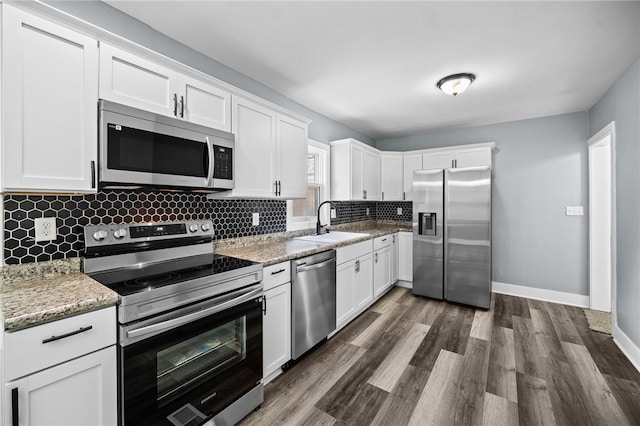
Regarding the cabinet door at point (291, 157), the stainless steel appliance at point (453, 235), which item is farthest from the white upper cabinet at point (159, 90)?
the stainless steel appliance at point (453, 235)

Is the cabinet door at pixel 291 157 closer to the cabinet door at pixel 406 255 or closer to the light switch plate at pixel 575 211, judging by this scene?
the cabinet door at pixel 406 255

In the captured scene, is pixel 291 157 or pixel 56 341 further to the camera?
pixel 291 157

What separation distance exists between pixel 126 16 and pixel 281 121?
4.09ft

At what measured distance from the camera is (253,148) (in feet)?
7.64

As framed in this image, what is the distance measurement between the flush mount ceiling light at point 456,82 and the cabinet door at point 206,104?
200 centimetres

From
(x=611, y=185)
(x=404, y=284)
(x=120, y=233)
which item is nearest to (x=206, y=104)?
(x=120, y=233)

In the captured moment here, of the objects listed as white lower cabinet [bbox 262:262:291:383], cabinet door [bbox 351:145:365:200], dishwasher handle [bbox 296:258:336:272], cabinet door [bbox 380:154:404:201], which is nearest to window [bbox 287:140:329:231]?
cabinet door [bbox 351:145:365:200]

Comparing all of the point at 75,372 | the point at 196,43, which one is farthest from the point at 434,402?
the point at 196,43

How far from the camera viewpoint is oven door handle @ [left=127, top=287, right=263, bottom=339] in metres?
1.26

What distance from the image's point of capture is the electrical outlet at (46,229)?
1516mm

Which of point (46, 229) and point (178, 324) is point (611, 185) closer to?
point (178, 324)

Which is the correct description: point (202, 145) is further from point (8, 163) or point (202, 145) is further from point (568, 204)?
point (568, 204)

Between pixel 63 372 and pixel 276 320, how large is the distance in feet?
3.98

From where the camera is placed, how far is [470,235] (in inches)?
141
